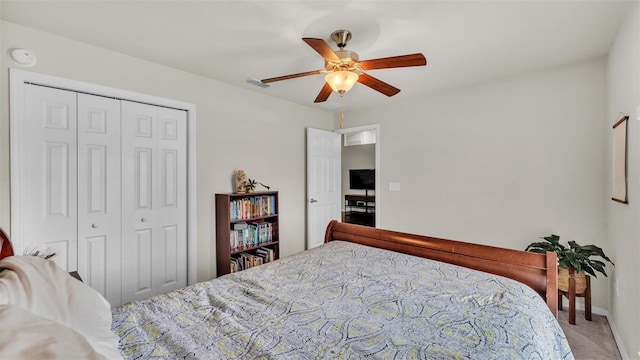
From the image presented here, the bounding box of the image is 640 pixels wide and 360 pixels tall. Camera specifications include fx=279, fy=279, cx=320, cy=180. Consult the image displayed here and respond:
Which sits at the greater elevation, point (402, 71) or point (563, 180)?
point (402, 71)

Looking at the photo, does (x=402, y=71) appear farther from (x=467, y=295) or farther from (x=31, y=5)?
(x=31, y=5)

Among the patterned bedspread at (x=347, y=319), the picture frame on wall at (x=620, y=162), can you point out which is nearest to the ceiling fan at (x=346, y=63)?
the patterned bedspread at (x=347, y=319)

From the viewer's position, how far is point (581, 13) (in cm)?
191

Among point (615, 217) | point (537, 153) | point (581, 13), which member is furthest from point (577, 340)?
point (581, 13)

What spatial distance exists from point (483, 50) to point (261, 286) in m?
2.65

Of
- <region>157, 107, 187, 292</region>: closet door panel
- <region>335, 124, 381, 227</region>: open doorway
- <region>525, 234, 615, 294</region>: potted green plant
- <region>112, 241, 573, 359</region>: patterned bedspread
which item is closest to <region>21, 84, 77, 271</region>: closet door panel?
<region>157, 107, 187, 292</region>: closet door panel

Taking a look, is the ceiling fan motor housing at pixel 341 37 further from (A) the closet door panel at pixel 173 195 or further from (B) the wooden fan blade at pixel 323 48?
(A) the closet door panel at pixel 173 195

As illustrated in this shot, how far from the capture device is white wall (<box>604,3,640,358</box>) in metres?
1.74

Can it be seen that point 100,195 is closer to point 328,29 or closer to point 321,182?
point 328,29

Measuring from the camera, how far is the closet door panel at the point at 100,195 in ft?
7.77

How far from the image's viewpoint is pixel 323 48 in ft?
5.92

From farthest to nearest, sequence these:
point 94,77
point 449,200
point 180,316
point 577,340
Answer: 1. point 449,200
2. point 94,77
3. point 577,340
4. point 180,316

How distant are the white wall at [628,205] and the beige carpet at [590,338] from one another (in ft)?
0.39

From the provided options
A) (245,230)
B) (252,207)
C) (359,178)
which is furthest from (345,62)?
(359,178)
